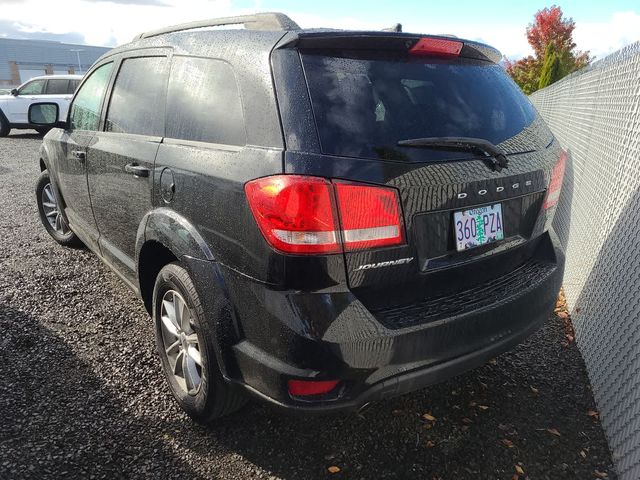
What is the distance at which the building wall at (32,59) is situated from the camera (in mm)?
65875

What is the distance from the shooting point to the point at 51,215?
4965 mm

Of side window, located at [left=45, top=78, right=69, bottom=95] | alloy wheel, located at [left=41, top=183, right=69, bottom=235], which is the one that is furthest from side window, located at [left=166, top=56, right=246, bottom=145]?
side window, located at [left=45, top=78, right=69, bottom=95]

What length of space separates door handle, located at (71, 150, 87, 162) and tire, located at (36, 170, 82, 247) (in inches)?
58.0

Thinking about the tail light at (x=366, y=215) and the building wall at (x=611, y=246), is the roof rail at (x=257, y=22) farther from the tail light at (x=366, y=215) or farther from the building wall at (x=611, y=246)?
the building wall at (x=611, y=246)

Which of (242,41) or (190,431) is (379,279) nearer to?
(242,41)

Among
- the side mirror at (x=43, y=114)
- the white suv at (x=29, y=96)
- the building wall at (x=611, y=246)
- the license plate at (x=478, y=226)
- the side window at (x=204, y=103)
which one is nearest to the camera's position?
the license plate at (x=478, y=226)

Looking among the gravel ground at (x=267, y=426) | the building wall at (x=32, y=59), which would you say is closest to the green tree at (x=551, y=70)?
the gravel ground at (x=267, y=426)

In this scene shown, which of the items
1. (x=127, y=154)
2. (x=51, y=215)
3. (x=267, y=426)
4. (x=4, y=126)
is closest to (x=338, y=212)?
(x=267, y=426)

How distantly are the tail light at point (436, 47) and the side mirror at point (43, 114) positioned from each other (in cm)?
315

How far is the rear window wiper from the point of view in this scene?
180cm

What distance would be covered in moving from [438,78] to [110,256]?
7.89 ft

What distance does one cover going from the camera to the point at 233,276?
6.11 ft

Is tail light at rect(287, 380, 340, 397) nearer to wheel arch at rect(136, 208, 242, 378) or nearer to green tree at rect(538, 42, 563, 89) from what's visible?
wheel arch at rect(136, 208, 242, 378)

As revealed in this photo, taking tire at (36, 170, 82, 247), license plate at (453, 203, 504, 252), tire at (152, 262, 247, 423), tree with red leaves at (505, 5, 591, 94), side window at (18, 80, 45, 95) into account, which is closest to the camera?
license plate at (453, 203, 504, 252)
